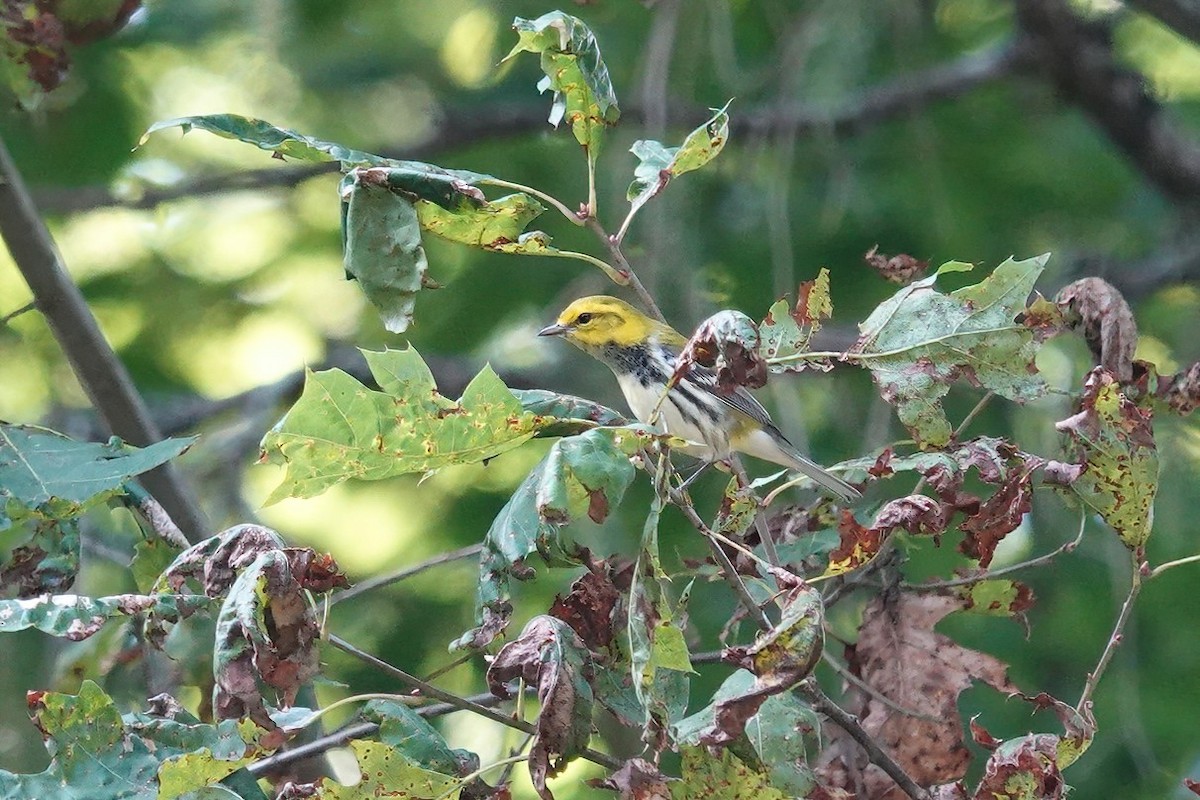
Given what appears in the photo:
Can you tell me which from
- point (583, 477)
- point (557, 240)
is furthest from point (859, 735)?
point (557, 240)

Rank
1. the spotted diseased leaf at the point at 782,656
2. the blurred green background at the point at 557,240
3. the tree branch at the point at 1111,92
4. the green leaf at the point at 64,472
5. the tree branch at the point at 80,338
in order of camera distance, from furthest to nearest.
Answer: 1. the tree branch at the point at 1111,92
2. the blurred green background at the point at 557,240
3. the tree branch at the point at 80,338
4. the green leaf at the point at 64,472
5. the spotted diseased leaf at the point at 782,656

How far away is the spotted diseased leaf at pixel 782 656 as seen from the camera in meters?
1.06

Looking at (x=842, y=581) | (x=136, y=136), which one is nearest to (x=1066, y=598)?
(x=842, y=581)

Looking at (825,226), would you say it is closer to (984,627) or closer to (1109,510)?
(984,627)

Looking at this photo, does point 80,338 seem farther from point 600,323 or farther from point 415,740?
point 415,740

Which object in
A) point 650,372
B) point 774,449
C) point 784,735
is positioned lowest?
point 774,449


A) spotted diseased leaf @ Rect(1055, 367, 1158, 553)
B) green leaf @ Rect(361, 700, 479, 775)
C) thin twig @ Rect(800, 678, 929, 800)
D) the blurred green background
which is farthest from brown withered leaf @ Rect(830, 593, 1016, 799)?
the blurred green background

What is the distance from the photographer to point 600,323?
2.56 meters

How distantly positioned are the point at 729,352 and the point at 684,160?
0.29m

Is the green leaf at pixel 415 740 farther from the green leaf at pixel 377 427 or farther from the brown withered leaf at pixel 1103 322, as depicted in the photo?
the brown withered leaf at pixel 1103 322

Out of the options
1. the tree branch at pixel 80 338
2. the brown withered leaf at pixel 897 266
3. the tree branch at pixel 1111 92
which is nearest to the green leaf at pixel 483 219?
the brown withered leaf at pixel 897 266

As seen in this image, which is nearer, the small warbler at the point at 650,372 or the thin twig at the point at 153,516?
the thin twig at the point at 153,516

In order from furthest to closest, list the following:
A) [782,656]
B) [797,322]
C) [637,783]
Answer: [797,322] → [637,783] → [782,656]

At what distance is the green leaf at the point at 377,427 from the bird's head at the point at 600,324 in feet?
4.47
